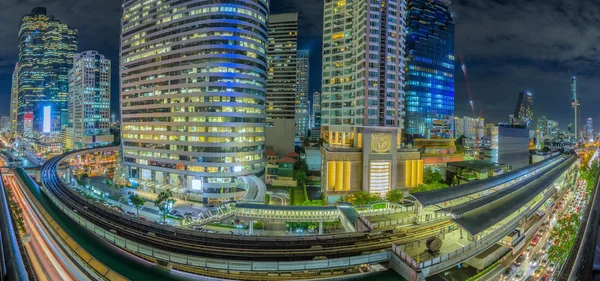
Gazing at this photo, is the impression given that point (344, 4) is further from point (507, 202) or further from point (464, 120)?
point (464, 120)

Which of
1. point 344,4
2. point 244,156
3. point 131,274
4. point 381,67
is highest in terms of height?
point 344,4

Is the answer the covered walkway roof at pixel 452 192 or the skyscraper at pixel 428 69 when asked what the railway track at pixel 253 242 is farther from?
the skyscraper at pixel 428 69

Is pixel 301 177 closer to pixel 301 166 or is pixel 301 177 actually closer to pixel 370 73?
pixel 301 166

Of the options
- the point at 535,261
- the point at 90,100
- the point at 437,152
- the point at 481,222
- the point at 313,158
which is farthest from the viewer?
the point at 90,100

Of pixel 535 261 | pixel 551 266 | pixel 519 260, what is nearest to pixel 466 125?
pixel 551 266

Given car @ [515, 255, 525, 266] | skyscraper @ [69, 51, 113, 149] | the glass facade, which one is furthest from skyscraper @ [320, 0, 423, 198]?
skyscraper @ [69, 51, 113, 149]

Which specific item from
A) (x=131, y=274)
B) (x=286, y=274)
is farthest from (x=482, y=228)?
(x=131, y=274)
